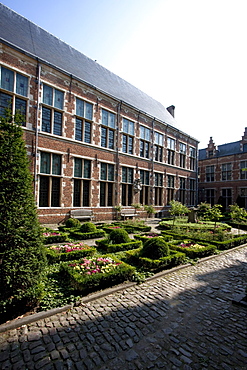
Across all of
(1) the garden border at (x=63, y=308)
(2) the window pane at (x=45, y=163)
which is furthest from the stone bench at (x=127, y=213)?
(1) the garden border at (x=63, y=308)

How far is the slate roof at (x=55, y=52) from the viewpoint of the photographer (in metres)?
13.2

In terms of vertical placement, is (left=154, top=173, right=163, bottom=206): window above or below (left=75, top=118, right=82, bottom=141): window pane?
below

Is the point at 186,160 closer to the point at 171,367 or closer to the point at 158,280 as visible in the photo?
the point at 158,280

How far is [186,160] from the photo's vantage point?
26.8 meters

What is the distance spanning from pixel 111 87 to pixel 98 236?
14.4m

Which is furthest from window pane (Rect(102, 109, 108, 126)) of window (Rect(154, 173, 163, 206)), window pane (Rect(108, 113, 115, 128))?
window (Rect(154, 173, 163, 206))

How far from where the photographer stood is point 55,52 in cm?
1564

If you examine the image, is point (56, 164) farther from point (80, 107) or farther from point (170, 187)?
point (170, 187)

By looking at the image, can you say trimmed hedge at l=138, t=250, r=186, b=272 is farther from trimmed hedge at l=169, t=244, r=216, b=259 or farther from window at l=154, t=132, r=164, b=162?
window at l=154, t=132, r=164, b=162

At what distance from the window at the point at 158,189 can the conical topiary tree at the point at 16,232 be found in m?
18.8

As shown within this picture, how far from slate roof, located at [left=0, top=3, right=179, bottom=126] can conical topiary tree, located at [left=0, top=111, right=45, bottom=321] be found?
11.6 m

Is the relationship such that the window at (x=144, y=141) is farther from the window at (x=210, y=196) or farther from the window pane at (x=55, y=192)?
the window at (x=210, y=196)

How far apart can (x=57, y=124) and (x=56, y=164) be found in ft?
9.24

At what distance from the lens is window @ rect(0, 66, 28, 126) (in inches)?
461
